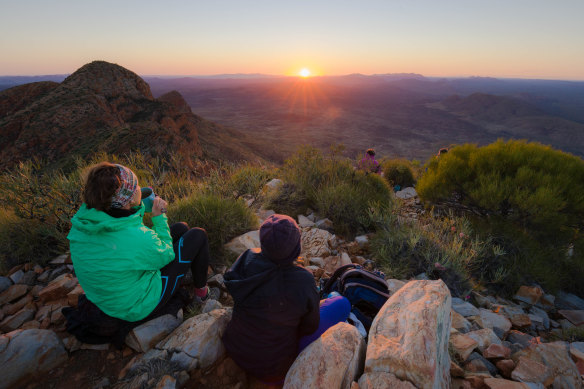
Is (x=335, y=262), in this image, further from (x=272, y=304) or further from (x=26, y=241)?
(x=26, y=241)

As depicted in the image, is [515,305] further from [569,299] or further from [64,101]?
[64,101]

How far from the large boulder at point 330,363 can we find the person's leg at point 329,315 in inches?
6.3

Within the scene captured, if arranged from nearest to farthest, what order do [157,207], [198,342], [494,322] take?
[198,342] → [157,207] → [494,322]


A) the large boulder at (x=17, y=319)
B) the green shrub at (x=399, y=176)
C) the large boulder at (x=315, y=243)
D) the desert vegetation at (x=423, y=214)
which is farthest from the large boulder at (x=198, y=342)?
the green shrub at (x=399, y=176)

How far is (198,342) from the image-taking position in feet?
6.30

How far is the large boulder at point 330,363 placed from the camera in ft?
5.09

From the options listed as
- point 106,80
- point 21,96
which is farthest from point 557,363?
point 21,96

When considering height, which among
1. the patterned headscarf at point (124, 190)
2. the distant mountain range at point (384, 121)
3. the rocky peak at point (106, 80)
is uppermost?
the rocky peak at point (106, 80)

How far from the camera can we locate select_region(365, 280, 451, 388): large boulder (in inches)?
58.3

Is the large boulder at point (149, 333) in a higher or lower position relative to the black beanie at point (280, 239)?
lower

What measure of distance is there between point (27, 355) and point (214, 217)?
198 centimetres

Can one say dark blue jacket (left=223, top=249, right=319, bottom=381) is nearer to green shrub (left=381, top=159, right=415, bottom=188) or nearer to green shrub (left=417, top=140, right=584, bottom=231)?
green shrub (left=417, top=140, right=584, bottom=231)

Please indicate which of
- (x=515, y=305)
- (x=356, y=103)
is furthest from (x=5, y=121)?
(x=356, y=103)

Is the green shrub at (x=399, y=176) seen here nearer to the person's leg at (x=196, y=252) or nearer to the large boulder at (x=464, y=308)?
the large boulder at (x=464, y=308)
